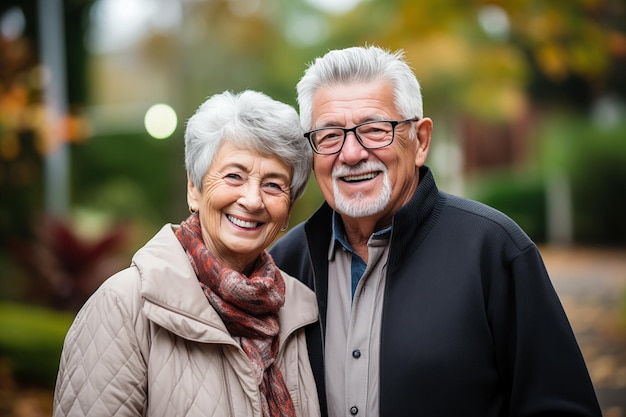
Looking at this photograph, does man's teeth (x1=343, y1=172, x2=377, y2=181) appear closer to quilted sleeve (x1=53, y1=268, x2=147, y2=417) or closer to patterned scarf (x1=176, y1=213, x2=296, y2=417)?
patterned scarf (x1=176, y1=213, x2=296, y2=417)

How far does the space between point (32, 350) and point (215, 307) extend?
4955 mm

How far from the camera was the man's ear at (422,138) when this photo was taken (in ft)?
8.88

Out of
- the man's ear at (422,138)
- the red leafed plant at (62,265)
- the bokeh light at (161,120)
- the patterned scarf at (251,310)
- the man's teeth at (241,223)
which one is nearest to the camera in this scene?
the patterned scarf at (251,310)

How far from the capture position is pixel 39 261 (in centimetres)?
816

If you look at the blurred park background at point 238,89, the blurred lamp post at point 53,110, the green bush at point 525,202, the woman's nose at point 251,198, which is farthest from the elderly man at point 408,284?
the green bush at point 525,202

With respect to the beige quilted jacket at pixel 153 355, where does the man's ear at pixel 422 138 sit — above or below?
above

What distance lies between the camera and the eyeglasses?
8.46 ft

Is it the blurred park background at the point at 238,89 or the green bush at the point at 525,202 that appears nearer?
the blurred park background at the point at 238,89

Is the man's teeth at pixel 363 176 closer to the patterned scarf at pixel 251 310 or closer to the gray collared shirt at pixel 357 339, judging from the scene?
the gray collared shirt at pixel 357 339

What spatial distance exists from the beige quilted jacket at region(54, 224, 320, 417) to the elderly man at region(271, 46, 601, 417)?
471 mm

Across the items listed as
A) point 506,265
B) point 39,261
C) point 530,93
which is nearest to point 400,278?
point 506,265

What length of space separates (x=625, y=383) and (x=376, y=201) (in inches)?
209

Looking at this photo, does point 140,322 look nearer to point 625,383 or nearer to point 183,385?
point 183,385

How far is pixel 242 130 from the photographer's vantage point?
7.91ft
